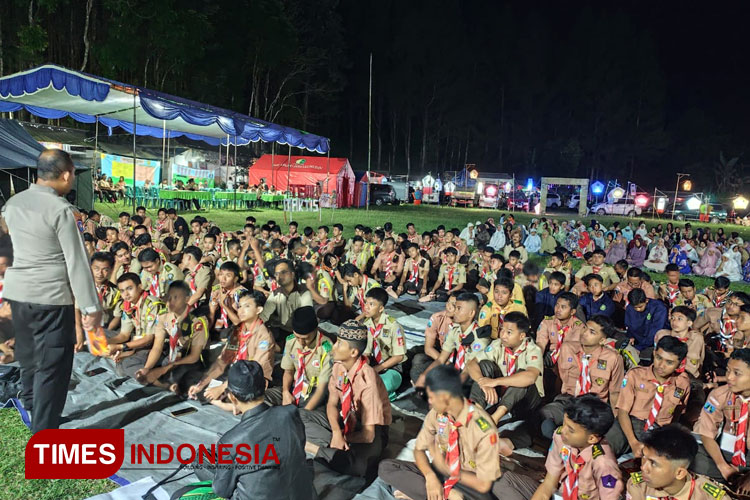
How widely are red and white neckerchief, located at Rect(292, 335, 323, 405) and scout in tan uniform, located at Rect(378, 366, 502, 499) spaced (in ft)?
4.61

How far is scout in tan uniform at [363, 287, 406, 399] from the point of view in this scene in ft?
16.8

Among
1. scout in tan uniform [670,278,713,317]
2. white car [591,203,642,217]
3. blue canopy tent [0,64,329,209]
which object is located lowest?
scout in tan uniform [670,278,713,317]

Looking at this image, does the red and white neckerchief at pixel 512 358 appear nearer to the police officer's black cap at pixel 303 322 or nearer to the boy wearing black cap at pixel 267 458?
the police officer's black cap at pixel 303 322

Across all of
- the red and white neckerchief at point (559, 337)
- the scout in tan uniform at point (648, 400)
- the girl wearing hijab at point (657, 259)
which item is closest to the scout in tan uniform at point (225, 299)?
the red and white neckerchief at point (559, 337)

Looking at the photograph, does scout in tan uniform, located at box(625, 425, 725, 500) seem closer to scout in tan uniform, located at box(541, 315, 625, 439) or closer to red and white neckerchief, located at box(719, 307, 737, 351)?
scout in tan uniform, located at box(541, 315, 625, 439)

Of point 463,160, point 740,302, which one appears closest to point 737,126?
point 463,160

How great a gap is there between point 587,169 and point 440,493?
2418 inches

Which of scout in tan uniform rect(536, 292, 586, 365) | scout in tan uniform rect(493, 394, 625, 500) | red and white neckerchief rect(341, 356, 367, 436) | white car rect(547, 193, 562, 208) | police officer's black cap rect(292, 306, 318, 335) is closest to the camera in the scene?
scout in tan uniform rect(493, 394, 625, 500)

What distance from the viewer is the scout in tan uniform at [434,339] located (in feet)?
17.7

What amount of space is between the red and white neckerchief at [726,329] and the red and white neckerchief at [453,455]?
4466 millimetres

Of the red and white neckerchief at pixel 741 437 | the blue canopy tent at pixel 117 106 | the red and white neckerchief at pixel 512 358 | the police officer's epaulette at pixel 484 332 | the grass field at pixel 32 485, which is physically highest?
the blue canopy tent at pixel 117 106

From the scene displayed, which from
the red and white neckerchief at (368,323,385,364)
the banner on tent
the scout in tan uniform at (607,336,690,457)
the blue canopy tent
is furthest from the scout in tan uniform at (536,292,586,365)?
the banner on tent

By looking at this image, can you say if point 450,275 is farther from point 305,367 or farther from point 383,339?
point 305,367

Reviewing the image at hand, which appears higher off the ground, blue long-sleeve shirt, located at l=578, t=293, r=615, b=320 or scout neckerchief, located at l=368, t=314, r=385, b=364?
blue long-sleeve shirt, located at l=578, t=293, r=615, b=320
